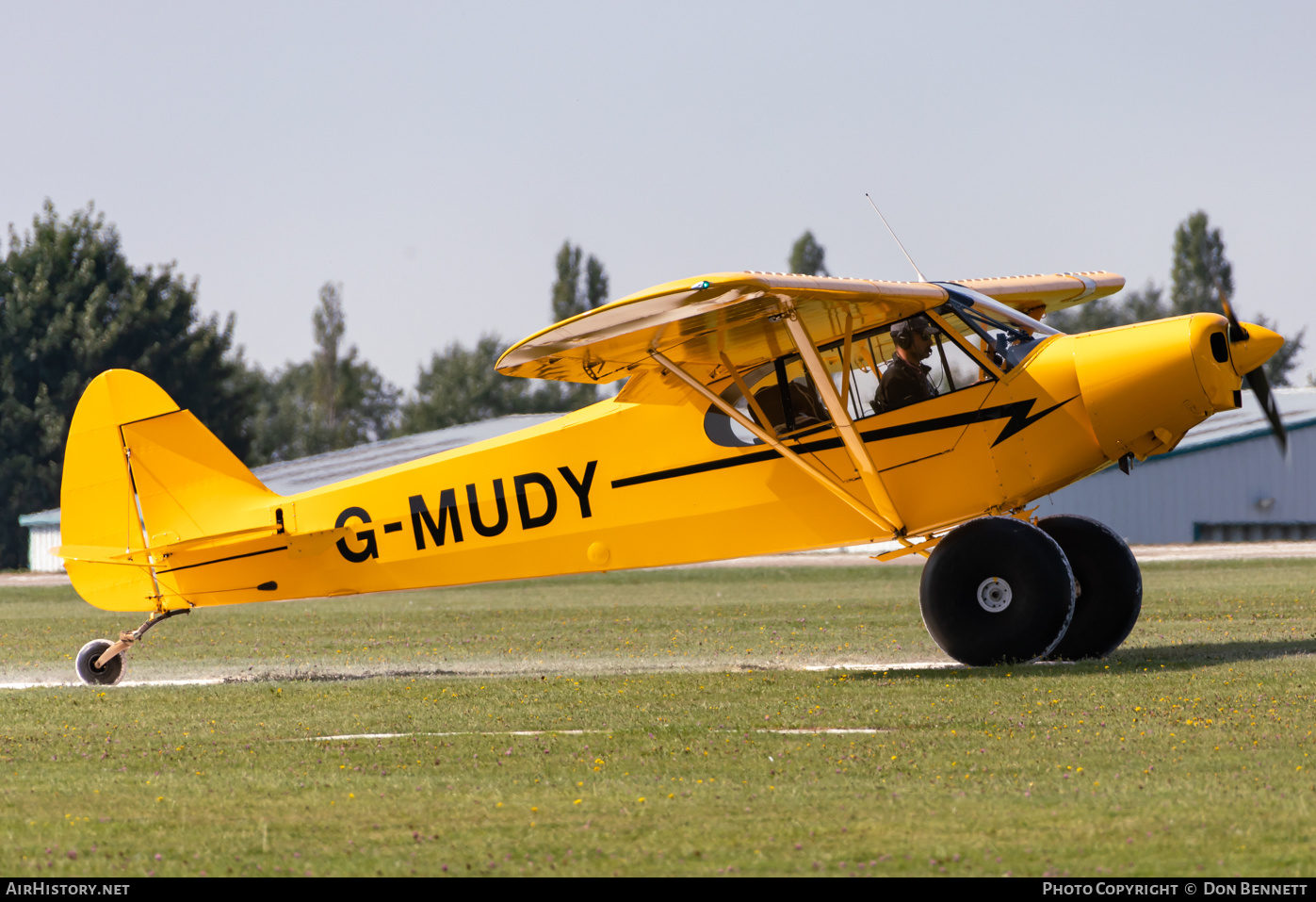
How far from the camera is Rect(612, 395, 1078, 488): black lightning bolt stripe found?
1230 cm

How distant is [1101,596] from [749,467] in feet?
11.3

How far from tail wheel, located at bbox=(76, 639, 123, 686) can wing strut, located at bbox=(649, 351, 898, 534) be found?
21.0 feet

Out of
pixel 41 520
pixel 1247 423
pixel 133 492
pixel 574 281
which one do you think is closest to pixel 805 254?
pixel 574 281

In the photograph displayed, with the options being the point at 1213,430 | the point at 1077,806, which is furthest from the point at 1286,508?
the point at 1077,806

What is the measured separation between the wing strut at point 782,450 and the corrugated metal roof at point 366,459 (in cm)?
4874

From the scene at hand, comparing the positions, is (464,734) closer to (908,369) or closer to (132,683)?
(908,369)

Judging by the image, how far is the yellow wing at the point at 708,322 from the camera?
10992 mm

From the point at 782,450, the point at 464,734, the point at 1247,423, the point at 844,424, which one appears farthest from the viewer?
the point at 1247,423

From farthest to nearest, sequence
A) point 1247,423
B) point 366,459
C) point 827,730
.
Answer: point 366,459 → point 1247,423 → point 827,730

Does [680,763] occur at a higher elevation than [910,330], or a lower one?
lower

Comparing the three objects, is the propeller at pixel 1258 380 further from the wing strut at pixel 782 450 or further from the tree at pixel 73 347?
the tree at pixel 73 347

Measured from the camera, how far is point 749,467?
13273 mm

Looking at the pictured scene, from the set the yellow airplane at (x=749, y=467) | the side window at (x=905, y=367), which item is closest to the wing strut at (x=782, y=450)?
the yellow airplane at (x=749, y=467)
